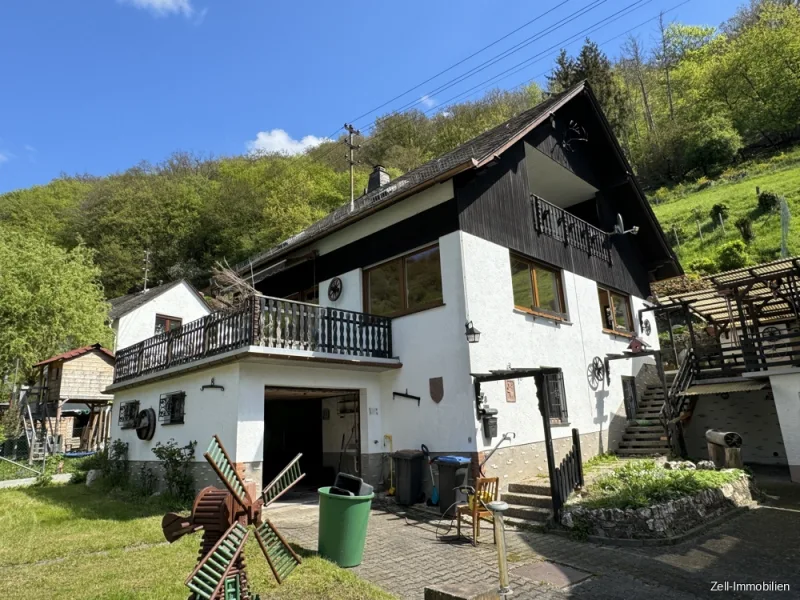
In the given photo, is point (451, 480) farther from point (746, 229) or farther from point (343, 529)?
point (746, 229)

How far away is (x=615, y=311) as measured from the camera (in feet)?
51.6

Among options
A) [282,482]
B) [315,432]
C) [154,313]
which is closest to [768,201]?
[315,432]

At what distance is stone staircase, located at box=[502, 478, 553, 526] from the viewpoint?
8238mm

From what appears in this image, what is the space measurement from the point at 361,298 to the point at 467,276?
127 inches

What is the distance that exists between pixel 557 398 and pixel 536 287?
2.84 metres

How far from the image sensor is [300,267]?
47.3 feet

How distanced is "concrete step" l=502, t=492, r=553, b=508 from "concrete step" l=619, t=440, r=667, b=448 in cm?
584

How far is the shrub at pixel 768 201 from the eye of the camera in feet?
98.5

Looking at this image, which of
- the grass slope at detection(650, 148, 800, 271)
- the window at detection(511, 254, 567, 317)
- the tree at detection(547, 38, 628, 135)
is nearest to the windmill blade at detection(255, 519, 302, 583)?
the window at detection(511, 254, 567, 317)

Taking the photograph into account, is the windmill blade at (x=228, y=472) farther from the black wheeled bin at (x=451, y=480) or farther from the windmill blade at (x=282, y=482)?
the black wheeled bin at (x=451, y=480)

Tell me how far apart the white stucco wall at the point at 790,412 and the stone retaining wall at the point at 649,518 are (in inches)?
168

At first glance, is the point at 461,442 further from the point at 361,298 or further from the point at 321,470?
the point at 321,470

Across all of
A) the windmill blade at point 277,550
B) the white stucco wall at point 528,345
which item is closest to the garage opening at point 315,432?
the white stucco wall at point 528,345

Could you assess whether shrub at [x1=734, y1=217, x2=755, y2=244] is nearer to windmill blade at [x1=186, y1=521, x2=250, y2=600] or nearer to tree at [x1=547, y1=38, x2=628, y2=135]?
tree at [x1=547, y1=38, x2=628, y2=135]
